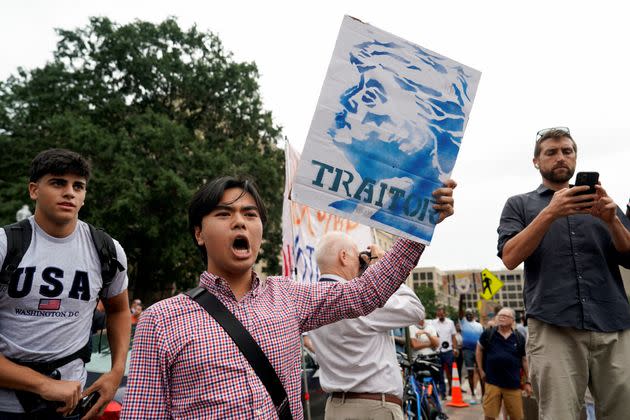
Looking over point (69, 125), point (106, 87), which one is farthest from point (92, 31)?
point (69, 125)

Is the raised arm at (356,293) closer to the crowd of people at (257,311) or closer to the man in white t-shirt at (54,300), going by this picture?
the crowd of people at (257,311)

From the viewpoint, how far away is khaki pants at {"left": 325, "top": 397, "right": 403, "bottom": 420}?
3.35m

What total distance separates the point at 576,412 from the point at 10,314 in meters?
2.65

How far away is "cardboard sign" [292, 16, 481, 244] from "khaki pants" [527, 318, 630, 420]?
1.14 meters

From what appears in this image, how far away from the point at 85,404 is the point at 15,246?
79cm

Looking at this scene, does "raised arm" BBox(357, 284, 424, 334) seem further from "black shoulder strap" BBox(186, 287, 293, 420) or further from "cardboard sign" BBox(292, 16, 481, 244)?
"black shoulder strap" BBox(186, 287, 293, 420)

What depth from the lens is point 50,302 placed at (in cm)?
250

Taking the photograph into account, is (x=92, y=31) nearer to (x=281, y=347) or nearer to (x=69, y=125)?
(x=69, y=125)

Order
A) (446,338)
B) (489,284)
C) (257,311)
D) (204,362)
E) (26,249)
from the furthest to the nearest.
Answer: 1. (489,284)
2. (446,338)
3. (26,249)
4. (257,311)
5. (204,362)

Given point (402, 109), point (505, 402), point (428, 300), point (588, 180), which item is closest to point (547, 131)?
point (588, 180)

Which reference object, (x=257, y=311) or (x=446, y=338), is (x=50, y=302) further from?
(x=446, y=338)

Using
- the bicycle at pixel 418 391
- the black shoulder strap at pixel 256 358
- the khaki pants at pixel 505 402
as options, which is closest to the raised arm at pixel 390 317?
the black shoulder strap at pixel 256 358

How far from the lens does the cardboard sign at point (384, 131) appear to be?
2262mm

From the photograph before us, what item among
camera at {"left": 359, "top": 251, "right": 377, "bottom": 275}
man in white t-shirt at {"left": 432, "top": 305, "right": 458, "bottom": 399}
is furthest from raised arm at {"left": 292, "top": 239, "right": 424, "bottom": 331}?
man in white t-shirt at {"left": 432, "top": 305, "right": 458, "bottom": 399}
